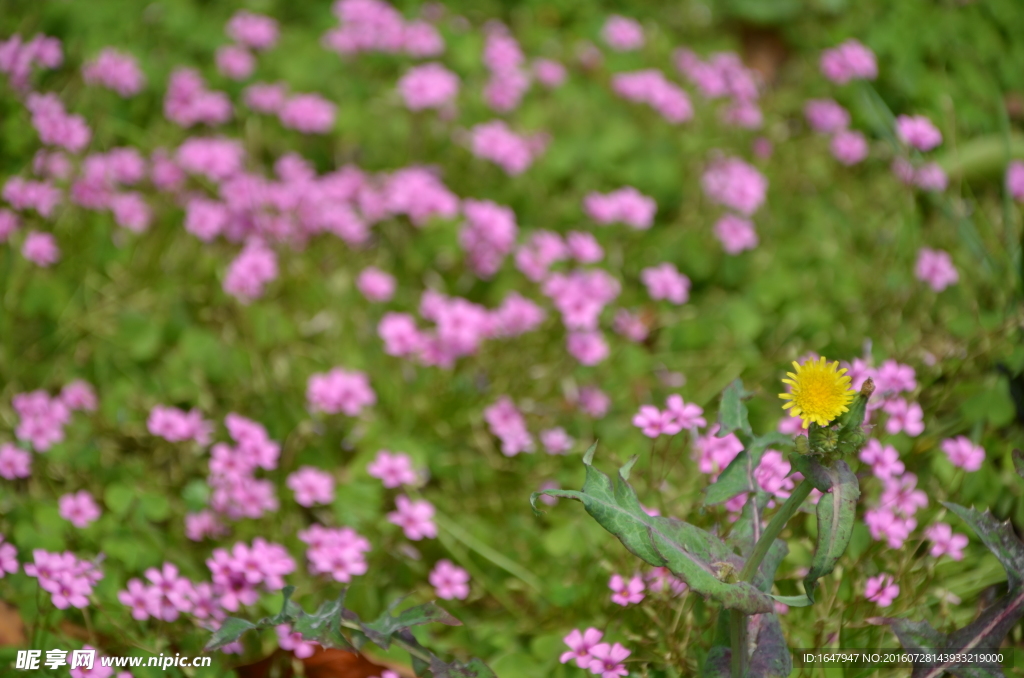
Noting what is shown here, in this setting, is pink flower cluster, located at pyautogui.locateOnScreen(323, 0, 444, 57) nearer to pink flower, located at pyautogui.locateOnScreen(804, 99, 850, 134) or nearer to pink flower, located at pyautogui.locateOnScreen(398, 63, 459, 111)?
pink flower, located at pyautogui.locateOnScreen(398, 63, 459, 111)

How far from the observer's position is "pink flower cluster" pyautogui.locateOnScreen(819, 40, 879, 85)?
10.1 ft

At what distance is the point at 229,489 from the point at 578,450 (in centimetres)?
83

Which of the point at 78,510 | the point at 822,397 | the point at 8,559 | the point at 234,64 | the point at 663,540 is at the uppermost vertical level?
the point at 822,397

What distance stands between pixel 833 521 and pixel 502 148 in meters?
1.90

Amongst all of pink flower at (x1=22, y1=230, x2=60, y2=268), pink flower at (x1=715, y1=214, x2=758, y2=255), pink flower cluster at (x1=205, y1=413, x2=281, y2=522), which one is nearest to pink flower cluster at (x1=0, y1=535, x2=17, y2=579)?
pink flower cluster at (x1=205, y1=413, x2=281, y2=522)

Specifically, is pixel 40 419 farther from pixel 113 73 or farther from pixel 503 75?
pixel 503 75

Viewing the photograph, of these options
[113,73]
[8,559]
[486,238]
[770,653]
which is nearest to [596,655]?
[770,653]

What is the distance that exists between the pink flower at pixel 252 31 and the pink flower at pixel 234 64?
3.3 inches

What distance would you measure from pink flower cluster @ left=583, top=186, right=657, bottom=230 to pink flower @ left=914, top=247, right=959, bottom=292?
31.2 inches

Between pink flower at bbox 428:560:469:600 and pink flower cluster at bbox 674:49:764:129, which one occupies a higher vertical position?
pink flower cluster at bbox 674:49:764:129

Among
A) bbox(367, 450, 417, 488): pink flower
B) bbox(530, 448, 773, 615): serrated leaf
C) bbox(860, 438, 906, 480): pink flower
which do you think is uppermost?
bbox(530, 448, 773, 615): serrated leaf

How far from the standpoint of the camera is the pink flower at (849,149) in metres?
3.12

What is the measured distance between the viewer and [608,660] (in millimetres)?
1581

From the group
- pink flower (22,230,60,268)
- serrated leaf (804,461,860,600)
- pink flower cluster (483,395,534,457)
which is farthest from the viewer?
pink flower (22,230,60,268)
